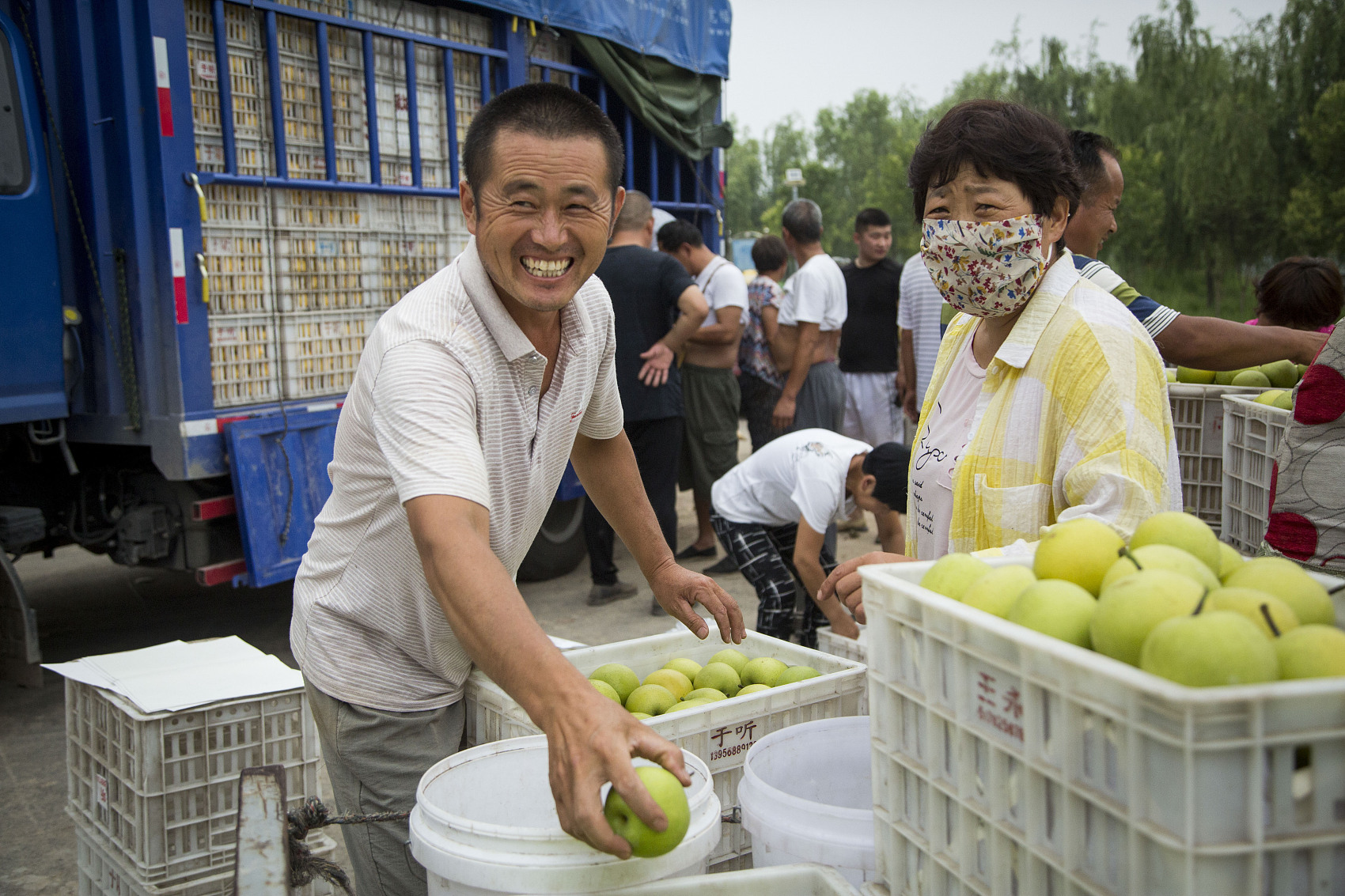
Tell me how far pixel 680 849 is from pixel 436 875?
366 mm

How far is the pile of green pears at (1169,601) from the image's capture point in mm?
1018

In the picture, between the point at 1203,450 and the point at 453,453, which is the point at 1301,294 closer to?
the point at 1203,450

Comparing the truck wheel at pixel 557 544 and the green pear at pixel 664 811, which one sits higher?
the green pear at pixel 664 811

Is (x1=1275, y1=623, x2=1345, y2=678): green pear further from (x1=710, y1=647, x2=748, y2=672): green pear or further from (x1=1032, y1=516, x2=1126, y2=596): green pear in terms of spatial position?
(x1=710, y1=647, x2=748, y2=672): green pear

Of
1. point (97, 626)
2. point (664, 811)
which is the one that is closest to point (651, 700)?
point (664, 811)

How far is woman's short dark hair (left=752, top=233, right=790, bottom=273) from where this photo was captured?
26.6 feet

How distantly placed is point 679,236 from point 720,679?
5052 mm

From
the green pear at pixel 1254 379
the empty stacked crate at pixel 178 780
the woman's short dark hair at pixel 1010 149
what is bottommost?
the empty stacked crate at pixel 178 780

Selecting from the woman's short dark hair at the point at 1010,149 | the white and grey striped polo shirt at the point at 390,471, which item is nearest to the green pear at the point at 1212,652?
the white and grey striped polo shirt at the point at 390,471

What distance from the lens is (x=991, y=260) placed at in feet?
6.68

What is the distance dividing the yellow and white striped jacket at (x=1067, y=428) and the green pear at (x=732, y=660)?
29.3 inches

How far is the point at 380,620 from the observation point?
202 cm

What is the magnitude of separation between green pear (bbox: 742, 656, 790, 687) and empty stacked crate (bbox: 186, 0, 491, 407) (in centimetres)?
334

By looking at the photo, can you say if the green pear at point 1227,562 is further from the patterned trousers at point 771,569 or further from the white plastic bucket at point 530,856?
the patterned trousers at point 771,569
